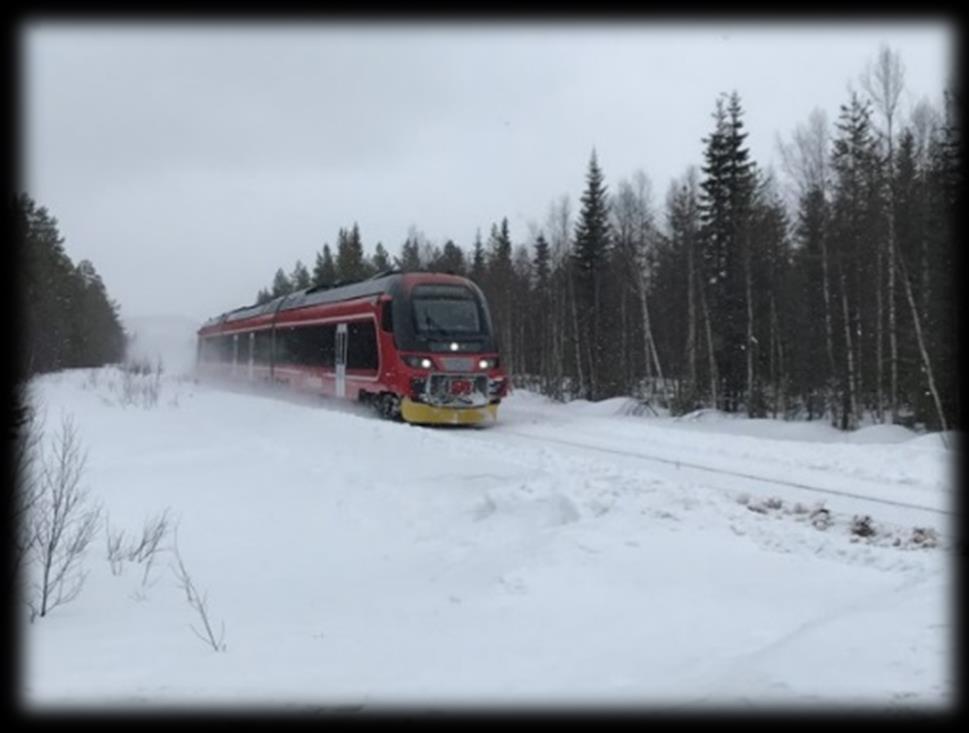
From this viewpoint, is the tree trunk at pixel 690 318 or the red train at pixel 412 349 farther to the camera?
the tree trunk at pixel 690 318

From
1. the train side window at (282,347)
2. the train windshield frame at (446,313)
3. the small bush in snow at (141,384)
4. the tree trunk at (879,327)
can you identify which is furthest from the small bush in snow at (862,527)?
the tree trunk at (879,327)

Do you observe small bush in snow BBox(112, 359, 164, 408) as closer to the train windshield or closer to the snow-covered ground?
the train windshield

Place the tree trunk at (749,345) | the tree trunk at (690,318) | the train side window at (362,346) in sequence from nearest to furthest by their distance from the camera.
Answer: the train side window at (362,346), the tree trunk at (749,345), the tree trunk at (690,318)

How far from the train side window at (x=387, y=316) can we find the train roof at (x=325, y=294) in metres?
0.38

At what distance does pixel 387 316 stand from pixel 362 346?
1.55 meters

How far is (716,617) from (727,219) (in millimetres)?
32195

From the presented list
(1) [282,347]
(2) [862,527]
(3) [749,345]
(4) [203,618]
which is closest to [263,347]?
(1) [282,347]

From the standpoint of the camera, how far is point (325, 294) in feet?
72.6

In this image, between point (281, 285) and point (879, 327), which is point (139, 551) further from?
point (879, 327)

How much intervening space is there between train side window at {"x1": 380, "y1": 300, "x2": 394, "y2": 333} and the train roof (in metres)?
0.38

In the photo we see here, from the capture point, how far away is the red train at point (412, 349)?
655 inches

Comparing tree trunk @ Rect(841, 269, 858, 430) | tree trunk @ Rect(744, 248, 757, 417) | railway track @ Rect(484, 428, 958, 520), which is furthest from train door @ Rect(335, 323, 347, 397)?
tree trunk @ Rect(841, 269, 858, 430)

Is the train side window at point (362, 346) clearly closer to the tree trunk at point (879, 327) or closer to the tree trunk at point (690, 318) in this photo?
the tree trunk at point (690, 318)

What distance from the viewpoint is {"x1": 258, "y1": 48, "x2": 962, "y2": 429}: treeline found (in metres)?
25.0
